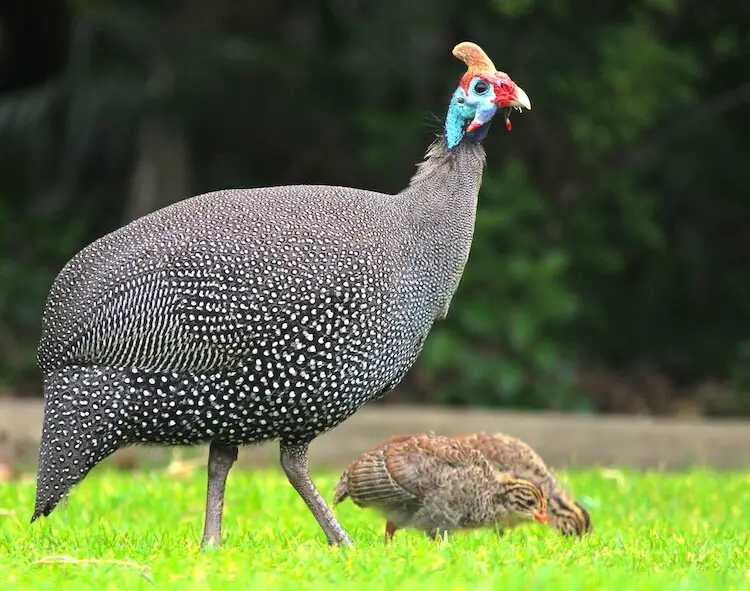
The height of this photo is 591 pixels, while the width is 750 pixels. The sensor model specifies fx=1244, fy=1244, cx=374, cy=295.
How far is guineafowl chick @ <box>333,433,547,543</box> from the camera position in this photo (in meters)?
5.05

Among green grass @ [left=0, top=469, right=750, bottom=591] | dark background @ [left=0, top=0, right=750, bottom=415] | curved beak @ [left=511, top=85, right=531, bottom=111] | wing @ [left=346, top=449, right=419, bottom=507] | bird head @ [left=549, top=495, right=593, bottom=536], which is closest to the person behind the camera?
green grass @ [left=0, top=469, right=750, bottom=591]

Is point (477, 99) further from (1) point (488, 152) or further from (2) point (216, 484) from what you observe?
(1) point (488, 152)

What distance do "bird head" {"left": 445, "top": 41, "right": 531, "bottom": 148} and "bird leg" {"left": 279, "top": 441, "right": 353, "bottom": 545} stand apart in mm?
1367

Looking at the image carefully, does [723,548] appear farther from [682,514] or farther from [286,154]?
[286,154]

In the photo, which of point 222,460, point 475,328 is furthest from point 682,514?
point 475,328

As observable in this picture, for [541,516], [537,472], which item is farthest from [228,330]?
[537,472]

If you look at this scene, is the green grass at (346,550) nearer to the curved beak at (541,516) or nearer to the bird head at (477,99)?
the curved beak at (541,516)

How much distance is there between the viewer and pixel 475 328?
32.1ft

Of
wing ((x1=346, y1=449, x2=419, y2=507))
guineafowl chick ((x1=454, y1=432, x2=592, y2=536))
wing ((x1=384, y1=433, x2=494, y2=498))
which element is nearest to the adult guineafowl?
wing ((x1=346, y1=449, x2=419, y2=507))

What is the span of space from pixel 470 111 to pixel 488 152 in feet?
Answer: 18.7

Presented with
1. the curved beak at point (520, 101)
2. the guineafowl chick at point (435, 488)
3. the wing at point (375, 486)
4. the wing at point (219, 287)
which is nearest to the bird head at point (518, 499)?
the guineafowl chick at point (435, 488)

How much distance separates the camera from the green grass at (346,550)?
3693 millimetres

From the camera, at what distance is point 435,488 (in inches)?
200

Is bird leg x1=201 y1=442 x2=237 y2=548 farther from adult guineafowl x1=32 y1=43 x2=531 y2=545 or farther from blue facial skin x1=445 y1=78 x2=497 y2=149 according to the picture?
blue facial skin x1=445 y1=78 x2=497 y2=149
